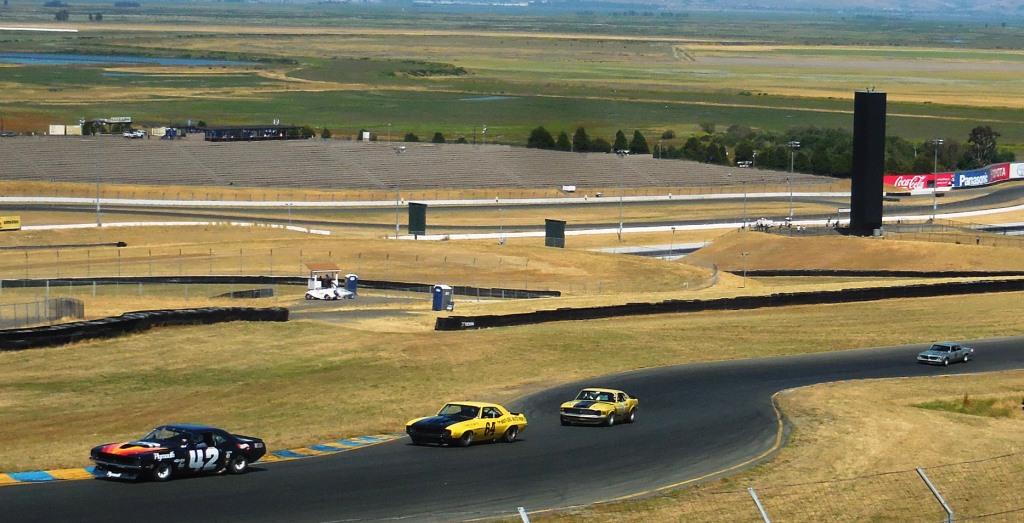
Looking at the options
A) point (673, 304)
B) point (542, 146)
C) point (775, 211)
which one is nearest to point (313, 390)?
point (673, 304)

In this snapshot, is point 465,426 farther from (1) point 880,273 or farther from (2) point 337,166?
(2) point 337,166

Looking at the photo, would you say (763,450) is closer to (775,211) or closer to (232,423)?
(232,423)

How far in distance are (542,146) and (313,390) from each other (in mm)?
141872

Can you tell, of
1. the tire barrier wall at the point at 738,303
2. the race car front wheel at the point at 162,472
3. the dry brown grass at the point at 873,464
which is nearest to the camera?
the dry brown grass at the point at 873,464

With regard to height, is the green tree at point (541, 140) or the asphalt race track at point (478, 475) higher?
the green tree at point (541, 140)

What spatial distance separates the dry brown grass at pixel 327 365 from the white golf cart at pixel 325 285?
10.4 m

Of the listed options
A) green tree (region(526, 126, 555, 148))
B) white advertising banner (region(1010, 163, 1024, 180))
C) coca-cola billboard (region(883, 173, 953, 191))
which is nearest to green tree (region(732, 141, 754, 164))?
coca-cola billboard (region(883, 173, 953, 191))

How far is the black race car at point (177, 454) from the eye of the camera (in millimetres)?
31047

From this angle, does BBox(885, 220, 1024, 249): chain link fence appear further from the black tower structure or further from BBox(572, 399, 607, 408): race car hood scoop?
BBox(572, 399, 607, 408): race car hood scoop

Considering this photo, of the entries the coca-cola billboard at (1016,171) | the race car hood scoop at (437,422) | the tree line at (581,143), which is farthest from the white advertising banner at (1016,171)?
the race car hood scoop at (437,422)

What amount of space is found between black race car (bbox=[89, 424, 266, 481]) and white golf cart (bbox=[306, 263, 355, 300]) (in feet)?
133

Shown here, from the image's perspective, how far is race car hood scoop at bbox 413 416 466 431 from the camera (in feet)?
122

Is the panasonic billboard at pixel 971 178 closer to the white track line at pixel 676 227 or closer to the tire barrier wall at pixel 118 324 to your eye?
the white track line at pixel 676 227

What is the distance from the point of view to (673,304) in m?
65.9
